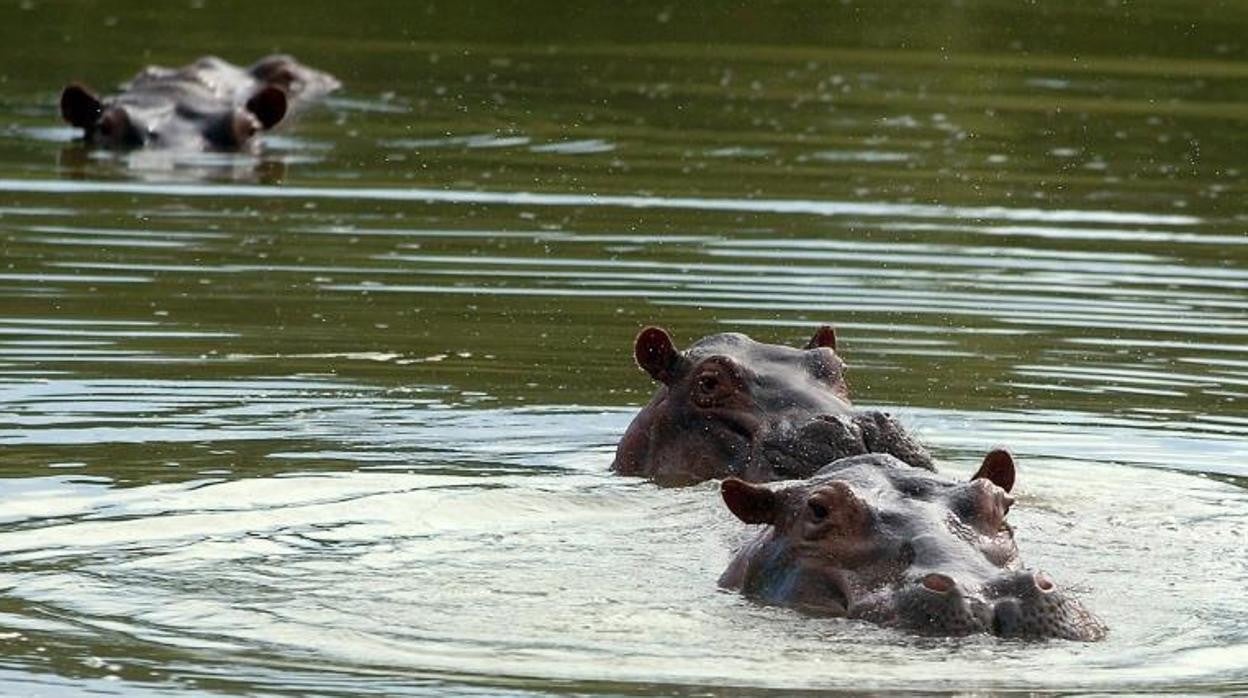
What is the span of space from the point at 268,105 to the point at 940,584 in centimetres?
1492

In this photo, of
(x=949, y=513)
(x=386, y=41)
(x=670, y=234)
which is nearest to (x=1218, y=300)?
(x=670, y=234)

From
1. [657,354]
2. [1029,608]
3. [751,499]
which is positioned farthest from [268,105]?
[1029,608]

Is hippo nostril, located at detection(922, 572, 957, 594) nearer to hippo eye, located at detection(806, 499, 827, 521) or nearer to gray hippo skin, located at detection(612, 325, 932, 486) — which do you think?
hippo eye, located at detection(806, 499, 827, 521)

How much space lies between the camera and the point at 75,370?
13.5m

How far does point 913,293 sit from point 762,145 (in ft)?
19.1

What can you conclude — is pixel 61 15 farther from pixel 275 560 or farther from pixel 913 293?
pixel 275 560

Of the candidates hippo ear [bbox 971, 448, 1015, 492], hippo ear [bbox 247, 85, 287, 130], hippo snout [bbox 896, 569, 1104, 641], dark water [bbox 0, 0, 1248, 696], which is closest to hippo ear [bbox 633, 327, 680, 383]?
dark water [bbox 0, 0, 1248, 696]

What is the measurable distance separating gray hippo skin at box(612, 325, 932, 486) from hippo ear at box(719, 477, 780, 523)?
4.11ft

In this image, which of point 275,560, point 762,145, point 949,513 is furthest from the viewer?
point 762,145

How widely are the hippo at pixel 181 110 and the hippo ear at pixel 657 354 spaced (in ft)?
36.1

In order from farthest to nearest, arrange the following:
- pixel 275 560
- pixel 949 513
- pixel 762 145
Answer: pixel 762 145 → pixel 275 560 → pixel 949 513

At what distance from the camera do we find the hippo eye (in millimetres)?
9047

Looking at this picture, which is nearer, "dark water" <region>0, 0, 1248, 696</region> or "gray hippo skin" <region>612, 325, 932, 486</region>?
"dark water" <region>0, 0, 1248, 696</region>

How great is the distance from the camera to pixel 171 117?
22547mm
